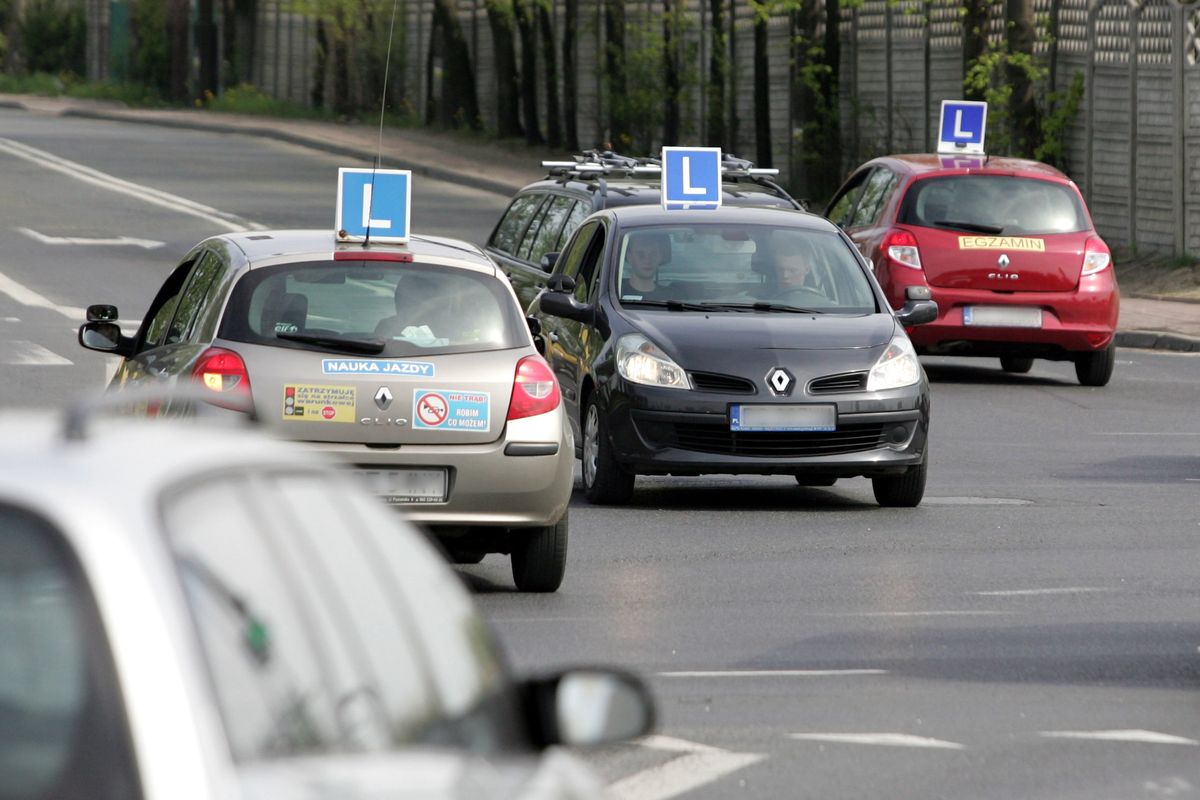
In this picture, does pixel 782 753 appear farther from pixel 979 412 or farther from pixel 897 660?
pixel 979 412

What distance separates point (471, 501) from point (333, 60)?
51.9 meters

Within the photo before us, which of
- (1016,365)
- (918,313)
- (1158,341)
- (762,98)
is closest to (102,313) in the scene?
(918,313)

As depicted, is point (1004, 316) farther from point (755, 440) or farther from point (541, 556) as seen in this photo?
point (541, 556)

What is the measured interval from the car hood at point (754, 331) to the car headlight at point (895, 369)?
0.07m

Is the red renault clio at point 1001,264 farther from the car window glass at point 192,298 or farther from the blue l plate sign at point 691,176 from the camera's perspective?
the car window glass at point 192,298

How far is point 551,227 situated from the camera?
16516 mm

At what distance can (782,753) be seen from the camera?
22.0 ft

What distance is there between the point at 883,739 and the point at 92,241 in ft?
76.2

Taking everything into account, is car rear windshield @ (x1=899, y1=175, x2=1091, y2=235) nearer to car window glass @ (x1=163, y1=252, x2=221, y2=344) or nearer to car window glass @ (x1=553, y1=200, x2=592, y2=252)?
car window glass @ (x1=553, y1=200, x2=592, y2=252)

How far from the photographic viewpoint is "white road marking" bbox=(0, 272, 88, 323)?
2148 cm

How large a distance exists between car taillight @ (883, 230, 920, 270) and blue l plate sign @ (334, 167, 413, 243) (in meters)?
8.20

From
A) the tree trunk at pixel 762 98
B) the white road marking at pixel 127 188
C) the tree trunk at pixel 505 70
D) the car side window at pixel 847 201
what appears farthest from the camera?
the tree trunk at pixel 505 70

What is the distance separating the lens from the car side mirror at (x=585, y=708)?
325 centimetres

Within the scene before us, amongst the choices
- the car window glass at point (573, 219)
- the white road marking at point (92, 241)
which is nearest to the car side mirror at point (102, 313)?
the car window glass at point (573, 219)
